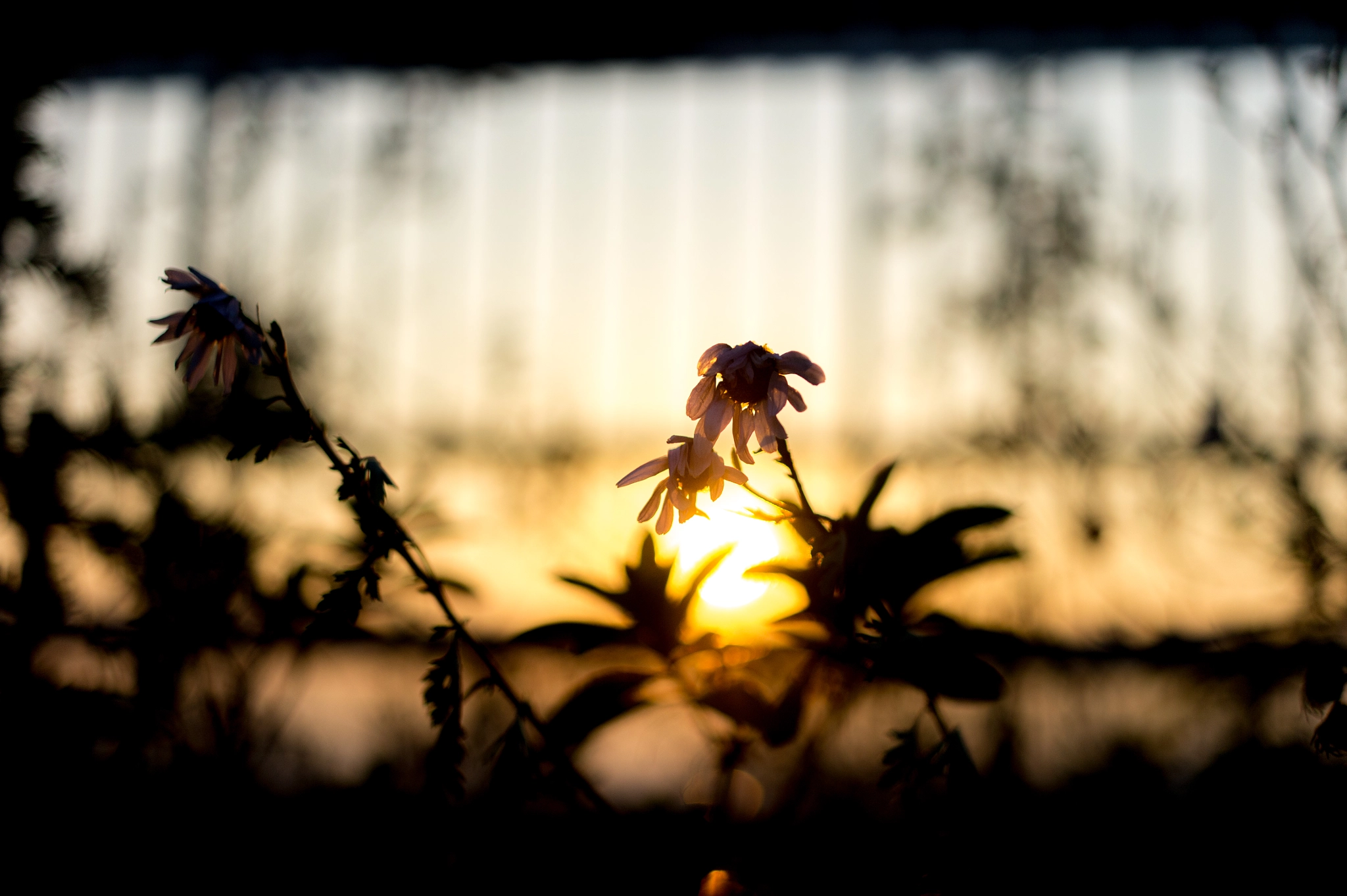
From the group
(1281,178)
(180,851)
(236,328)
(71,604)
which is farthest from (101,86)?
(1281,178)

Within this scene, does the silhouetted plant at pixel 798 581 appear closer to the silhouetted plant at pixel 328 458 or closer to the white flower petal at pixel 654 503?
the white flower petal at pixel 654 503

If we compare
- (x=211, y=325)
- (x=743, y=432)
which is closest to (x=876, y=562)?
(x=743, y=432)

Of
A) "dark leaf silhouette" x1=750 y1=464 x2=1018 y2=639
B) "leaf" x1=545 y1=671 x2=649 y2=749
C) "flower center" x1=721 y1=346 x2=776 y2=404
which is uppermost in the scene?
"flower center" x1=721 y1=346 x2=776 y2=404

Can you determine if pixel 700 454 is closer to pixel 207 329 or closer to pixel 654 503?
pixel 654 503

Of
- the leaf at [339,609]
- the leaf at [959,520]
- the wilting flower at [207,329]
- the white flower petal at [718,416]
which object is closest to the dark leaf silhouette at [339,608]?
the leaf at [339,609]

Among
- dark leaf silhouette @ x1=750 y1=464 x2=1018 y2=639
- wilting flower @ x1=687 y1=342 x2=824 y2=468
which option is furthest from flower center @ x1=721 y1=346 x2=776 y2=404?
dark leaf silhouette @ x1=750 y1=464 x2=1018 y2=639

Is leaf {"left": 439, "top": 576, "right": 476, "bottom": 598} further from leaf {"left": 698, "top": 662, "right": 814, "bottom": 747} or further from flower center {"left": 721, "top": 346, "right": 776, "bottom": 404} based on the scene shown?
flower center {"left": 721, "top": 346, "right": 776, "bottom": 404}
